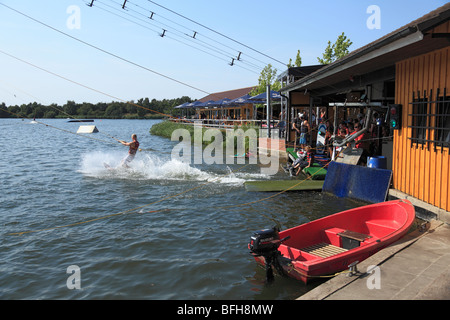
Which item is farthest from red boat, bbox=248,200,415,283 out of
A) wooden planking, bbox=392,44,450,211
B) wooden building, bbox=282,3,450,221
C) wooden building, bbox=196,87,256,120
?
wooden building, bbox=196,87,256,120

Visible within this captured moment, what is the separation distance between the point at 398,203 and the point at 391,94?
620 cm

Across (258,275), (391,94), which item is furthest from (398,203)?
(391,94)

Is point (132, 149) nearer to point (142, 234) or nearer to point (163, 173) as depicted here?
point (163, 173)

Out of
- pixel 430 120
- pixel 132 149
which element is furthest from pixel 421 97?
pixel 132 149

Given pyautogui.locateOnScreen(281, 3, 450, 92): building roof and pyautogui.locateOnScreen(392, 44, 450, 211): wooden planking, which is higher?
pyautogui.locateOnScreen(281, 3, 450, 92): building roof

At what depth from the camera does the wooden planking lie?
827 centimetres

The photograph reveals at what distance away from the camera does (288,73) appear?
2441 cm

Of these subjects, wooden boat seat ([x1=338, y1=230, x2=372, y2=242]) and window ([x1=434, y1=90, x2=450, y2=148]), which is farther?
window ([x1=434, y1=90, x2=450, y2=148])

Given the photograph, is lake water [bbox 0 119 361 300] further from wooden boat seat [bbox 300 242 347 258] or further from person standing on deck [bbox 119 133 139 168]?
wooden boat seat [bbox 300 242 347 258]

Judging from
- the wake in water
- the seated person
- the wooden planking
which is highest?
the wooden planking

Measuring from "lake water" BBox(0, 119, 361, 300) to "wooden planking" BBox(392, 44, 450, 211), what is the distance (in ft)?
8.04

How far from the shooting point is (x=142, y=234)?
382 inches

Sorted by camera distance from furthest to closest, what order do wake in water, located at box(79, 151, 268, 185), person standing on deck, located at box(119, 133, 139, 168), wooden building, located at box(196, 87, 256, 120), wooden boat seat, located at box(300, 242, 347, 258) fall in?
wooden building, located at box(196, 87, 256, 120), person standing on deck, located at box(119, 133, 139, 168), wake in water, located at box(79, 151, 268, 185), wooden boat seat, located at box(300, 242, 347, 258)

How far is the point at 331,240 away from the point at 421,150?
139 inches
